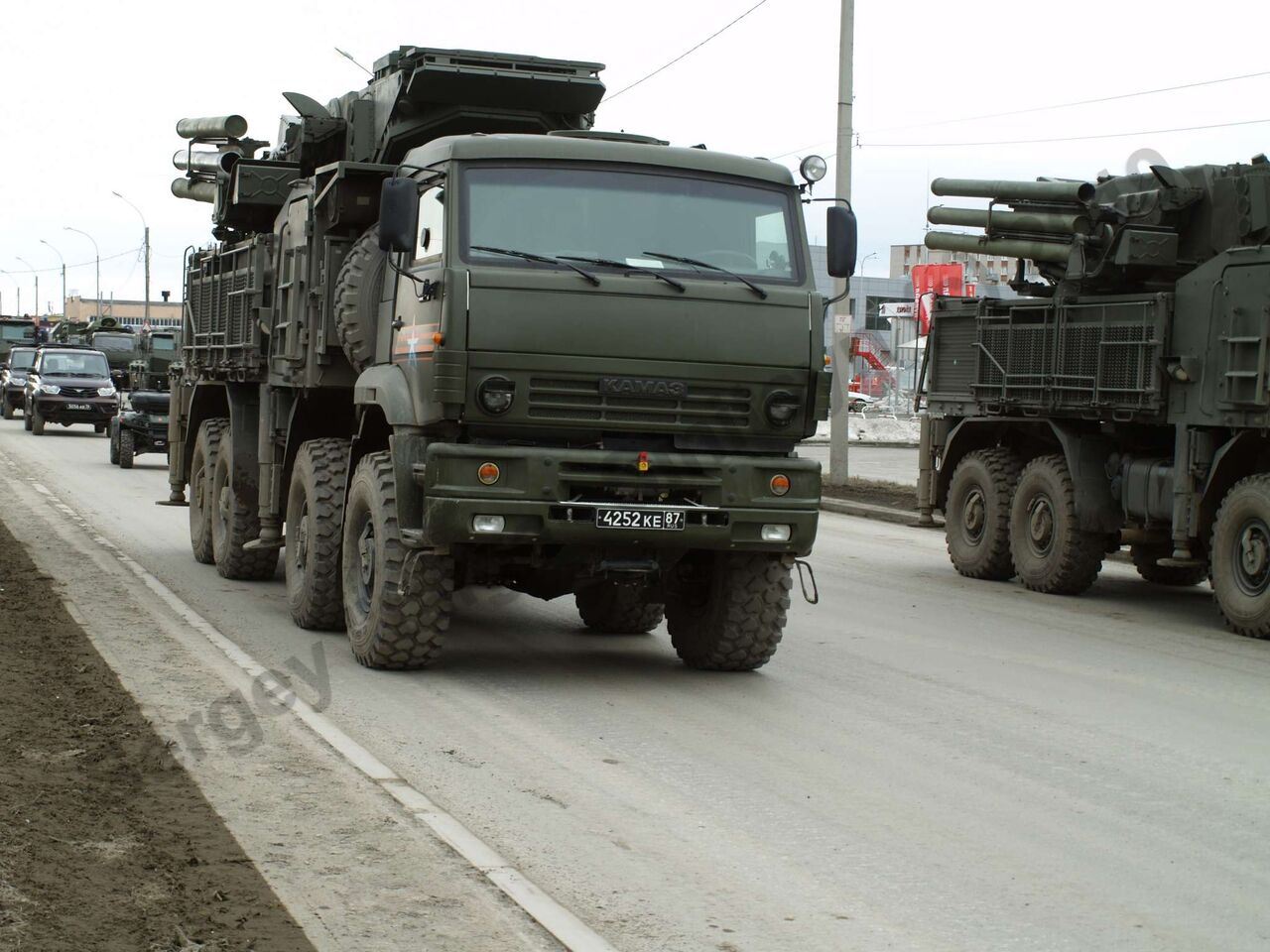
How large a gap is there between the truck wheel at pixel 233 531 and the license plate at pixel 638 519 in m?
5.14

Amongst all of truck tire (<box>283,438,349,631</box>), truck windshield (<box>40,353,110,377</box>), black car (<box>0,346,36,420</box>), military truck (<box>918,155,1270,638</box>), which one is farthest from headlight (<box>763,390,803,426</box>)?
black car (<box>0,346,36,420</box>)

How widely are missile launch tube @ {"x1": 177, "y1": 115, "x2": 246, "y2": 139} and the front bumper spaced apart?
22.3 ft

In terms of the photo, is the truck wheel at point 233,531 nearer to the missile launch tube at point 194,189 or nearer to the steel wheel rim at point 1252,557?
the missile launch tube at point 194,189

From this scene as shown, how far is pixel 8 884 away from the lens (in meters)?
5.45

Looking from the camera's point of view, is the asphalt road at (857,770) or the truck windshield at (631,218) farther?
the truck windshield at (631,218)

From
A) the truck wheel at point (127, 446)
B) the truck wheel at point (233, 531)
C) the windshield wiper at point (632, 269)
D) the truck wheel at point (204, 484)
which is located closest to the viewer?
the windshield wiper at point (632, 269)

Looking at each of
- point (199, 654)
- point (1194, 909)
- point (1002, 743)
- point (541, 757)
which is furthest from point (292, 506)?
point (1194, 909)

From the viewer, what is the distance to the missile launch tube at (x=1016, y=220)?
15.2 meters

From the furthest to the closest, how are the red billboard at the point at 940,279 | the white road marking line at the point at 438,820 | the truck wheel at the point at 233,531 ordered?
the red billboard at the point at 940,279, the truck wheel at the point at 233,531, the white road marking line at the point at 438,820

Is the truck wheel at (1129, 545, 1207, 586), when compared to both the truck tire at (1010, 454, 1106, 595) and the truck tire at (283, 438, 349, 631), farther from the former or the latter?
the truck tire at (283, 438, 349, 631)

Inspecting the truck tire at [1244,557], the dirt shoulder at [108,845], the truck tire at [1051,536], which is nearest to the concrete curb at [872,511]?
the truck tire at [1051,536]

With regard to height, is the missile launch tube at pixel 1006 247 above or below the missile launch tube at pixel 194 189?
below

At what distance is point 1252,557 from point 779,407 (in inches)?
196

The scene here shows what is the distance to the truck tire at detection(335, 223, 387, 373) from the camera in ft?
35.0
